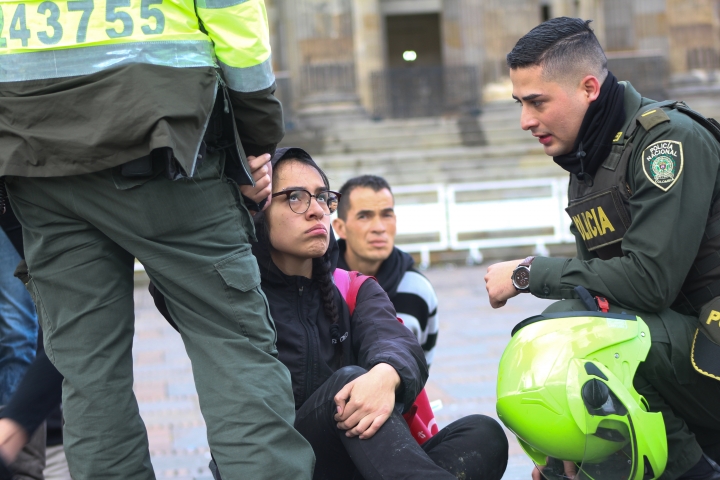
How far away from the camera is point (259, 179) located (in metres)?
2.69

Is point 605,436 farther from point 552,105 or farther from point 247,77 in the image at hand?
point 247,77

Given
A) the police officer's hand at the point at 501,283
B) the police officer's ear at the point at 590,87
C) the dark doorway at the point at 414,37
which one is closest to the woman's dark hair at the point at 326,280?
the police officer's hand at the point at 501,283

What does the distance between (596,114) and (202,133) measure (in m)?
1.33

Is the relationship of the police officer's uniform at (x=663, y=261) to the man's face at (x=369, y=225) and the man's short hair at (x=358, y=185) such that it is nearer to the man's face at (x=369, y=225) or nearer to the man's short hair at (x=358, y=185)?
the man's face at (x=369, y=225)

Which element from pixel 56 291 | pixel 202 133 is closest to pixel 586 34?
pixel 202 133

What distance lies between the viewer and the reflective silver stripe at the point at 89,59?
2354 mm

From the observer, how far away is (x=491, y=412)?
16.3ft

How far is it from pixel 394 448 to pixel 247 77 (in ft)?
3.62

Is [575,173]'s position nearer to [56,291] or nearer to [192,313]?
[192,313]

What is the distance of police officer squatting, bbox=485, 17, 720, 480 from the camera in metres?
2.62

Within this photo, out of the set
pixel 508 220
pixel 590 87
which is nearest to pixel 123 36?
pixel 590 87

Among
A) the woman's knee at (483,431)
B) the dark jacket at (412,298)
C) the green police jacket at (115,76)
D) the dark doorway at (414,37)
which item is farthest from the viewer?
the dark doorway at (414,37)

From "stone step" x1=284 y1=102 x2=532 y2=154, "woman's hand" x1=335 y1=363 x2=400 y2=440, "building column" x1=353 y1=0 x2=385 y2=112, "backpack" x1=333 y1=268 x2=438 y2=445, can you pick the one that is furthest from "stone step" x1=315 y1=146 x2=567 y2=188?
"woman's hand" x1=335 y1=363 x2=400 y2=440

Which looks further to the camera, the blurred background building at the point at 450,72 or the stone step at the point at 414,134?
the blurred background building at the point at 450,72
